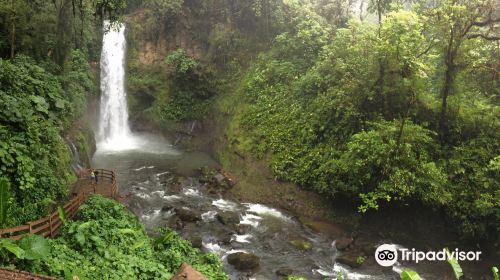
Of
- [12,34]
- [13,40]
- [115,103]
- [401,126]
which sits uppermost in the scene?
[12,34]

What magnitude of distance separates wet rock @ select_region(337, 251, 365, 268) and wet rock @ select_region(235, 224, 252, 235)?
4174mm

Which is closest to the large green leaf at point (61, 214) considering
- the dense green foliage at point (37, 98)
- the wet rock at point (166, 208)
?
the dense green foliage at point (37, 98)

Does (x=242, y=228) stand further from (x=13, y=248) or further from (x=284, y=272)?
(x=13, y=248)

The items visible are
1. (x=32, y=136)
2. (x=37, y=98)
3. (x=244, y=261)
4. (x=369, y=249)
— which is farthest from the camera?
(x=369, y=249)

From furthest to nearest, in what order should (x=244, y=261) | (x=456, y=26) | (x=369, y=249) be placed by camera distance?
(x=369, y=249) < (x=456, y=26) < (x=244, y=261)

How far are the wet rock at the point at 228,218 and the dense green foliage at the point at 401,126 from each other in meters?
3.90

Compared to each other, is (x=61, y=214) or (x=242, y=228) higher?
(x=61, y=214)

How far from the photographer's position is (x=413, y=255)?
16.4 meters

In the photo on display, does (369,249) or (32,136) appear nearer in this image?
(32,136)

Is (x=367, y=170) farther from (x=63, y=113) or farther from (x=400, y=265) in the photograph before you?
(x=63, y=113)

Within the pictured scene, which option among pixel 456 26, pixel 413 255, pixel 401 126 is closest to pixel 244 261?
pixel 413 255

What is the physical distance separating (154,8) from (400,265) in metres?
25.6

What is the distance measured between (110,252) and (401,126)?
12.3 meters

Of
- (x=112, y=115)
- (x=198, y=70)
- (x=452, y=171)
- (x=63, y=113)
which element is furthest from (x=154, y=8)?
(x=452, y=171)
